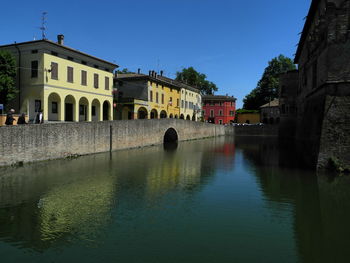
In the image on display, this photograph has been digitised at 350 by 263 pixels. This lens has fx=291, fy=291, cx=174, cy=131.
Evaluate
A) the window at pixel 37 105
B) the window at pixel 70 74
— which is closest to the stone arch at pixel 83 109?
the window at pixel 70 74

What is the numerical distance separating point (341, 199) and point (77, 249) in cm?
1016

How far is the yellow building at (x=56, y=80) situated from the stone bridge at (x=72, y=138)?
649 cm

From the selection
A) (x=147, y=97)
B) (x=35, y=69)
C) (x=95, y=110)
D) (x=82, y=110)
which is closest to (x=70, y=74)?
(x=35, y=69)

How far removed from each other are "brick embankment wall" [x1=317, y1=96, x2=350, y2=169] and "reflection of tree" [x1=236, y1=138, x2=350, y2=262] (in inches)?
54.5

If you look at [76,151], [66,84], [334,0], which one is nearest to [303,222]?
[334,0]

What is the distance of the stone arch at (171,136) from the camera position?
39.6 m

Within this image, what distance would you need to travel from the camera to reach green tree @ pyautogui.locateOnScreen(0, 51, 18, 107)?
2533 centimetres

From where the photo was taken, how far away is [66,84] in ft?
94.2

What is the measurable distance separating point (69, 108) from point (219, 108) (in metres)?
54.5

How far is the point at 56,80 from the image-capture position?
27.4 meters

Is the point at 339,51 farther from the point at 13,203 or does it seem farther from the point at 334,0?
the point at 13,203

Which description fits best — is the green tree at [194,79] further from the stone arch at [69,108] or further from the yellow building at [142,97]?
A: the stone arch at [69,108]

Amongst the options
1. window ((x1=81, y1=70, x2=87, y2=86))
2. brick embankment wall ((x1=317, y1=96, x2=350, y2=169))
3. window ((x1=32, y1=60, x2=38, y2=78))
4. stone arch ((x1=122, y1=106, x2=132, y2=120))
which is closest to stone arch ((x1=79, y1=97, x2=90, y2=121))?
window ((x1=81, y1=70, x2=87, y2=86))

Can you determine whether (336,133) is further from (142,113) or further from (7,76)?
(142,113)
